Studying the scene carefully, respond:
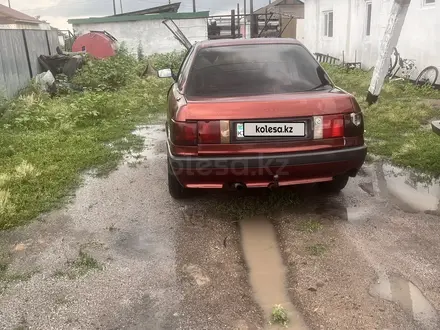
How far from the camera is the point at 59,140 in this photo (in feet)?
22.7

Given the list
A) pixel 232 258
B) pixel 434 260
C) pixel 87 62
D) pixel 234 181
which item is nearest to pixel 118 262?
pixel 232 258

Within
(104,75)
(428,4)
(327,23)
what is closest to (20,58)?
(104,75)

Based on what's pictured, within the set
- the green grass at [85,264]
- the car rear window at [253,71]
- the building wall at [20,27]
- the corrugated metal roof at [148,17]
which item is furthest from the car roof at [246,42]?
the corrugated metal roof at [148,17]

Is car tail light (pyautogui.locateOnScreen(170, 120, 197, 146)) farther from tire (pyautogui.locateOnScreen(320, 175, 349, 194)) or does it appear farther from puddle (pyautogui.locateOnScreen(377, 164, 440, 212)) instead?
puddle (pyautogui.locateOnScreen(377, 164, 440, 212))

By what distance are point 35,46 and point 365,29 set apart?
35.8 ft

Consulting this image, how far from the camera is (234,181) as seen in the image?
3588mm

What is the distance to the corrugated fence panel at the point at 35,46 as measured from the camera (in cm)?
1220

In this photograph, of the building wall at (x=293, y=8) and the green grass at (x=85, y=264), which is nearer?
the green grass at (x=85, y=264)

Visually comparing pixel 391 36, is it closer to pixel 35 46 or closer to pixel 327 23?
pixel 35 46

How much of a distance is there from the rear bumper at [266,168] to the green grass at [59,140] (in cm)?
178

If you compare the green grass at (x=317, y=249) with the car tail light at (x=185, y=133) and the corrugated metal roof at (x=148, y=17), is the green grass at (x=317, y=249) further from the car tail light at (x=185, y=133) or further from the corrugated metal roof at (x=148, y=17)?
the corrugated metal roof at (x=148, y=17)

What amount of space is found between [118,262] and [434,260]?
2368 mm

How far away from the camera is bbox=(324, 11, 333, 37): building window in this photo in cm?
1855

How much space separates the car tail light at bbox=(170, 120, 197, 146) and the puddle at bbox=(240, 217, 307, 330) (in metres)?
0.94
